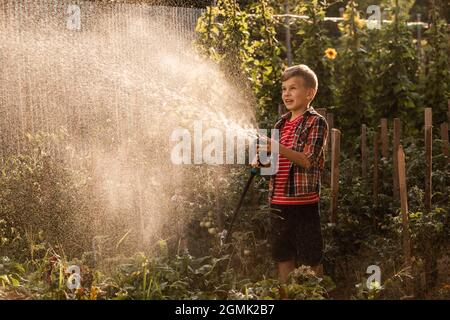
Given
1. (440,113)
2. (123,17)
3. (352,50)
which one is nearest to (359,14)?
(352,50)

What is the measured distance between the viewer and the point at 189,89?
216 inches

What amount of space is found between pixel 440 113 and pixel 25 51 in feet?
14.6

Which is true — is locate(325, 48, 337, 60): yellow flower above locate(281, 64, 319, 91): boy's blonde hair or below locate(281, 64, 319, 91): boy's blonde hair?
above

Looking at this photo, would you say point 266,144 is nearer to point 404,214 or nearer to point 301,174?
point 301,174

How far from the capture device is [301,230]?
434 centimetres

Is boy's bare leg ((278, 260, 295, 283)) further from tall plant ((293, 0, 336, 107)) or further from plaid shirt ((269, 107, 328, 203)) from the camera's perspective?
tall plant ((293, 0, 336, 107))

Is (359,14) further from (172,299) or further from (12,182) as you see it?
(172,299)

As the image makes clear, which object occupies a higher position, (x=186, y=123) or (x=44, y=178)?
(x=186, y=123)

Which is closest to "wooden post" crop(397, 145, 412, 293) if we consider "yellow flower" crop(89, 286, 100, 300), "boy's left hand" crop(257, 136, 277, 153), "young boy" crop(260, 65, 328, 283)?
"young boy" crop(260, 65, 328, 283)

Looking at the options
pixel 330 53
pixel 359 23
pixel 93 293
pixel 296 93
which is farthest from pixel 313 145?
pixel 359 23

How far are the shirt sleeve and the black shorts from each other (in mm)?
323

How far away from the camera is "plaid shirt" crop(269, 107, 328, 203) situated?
4242 mm
